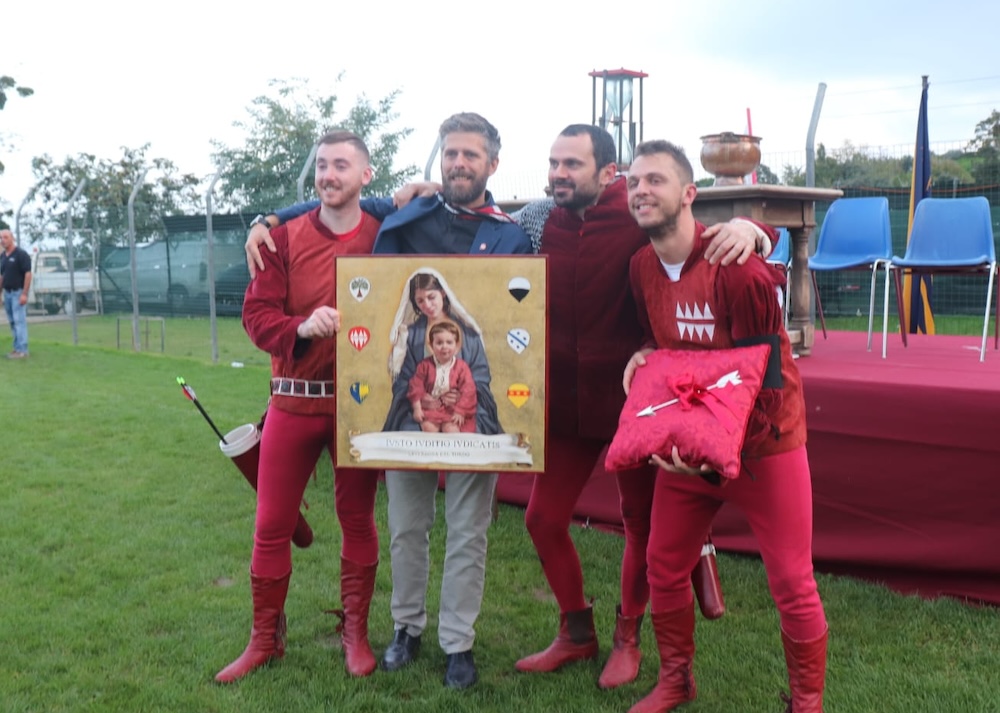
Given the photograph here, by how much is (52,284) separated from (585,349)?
72.1 feet

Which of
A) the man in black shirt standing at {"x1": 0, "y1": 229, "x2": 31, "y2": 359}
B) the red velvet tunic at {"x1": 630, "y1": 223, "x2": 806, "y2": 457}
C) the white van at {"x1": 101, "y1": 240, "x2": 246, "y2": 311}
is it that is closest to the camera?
the red velvet tunic at {"x1": 630, "y1": 223, "x2": 806, "y2": 457}

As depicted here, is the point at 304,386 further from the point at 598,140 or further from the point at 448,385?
the point at 598,140

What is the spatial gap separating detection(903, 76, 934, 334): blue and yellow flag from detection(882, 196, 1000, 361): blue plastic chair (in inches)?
85.1

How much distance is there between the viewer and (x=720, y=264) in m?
2.90

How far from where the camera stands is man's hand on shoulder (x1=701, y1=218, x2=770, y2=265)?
9.43ft

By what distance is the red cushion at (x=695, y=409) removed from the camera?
106 inches

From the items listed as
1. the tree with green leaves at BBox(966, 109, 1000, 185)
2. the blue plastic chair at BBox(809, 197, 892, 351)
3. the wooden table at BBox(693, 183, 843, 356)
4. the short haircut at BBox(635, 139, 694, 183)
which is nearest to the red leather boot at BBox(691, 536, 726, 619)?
the short haircut at BBox(635, 139, 694, 183)

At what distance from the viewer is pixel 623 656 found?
11.9ft

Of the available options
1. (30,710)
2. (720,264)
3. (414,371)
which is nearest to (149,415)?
(30,710)

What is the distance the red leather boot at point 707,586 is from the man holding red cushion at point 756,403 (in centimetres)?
51

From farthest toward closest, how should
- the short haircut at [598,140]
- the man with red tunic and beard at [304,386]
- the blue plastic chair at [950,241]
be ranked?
the blue plastic chair at [950,241] → the man with red tunic and beard at [304,386] → the short haircut at [598,140]

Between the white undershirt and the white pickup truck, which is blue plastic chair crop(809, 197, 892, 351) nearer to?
the white undershirt

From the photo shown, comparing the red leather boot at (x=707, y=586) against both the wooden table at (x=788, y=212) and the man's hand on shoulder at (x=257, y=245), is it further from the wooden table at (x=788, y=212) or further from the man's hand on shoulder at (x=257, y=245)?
the wooden table at (x=788, y=212)

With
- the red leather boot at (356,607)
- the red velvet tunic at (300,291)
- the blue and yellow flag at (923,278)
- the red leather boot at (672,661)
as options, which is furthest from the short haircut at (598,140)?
the blue and yellow flag at (923,278)
